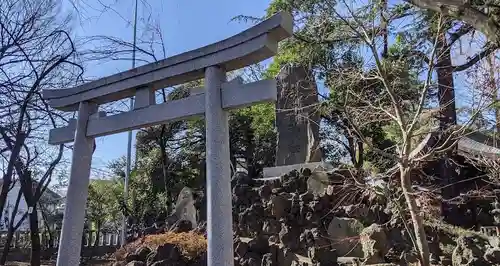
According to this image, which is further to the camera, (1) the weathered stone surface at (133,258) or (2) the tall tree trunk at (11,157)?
(1) the weathered stone surface at (133,258)

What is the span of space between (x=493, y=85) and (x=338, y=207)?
3467 mm

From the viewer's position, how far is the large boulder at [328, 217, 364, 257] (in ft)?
22.5

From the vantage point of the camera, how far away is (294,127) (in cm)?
1037

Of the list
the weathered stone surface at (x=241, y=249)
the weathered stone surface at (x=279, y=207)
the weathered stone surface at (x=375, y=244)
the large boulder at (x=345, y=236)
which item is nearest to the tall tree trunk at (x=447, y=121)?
the weathered stone surface at (x=375, y=244)

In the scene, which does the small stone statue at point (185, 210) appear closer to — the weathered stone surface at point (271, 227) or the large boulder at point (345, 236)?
the weathered stone surface at point (271, 227)

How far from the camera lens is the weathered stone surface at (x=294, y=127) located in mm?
9828

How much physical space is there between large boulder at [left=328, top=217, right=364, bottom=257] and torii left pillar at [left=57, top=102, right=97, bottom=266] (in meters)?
4.35

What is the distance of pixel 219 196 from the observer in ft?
10.7

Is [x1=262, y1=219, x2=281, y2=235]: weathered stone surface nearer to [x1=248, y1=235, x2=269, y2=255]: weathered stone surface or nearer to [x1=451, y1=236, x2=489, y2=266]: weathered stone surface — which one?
[x1=248, y1=235, x2=269, y2=255]: weathered stone surface

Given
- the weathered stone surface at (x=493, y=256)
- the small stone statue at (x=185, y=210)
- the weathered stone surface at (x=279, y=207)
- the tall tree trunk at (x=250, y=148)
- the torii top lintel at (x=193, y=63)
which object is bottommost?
the weathered stone surface at (x=493, y=256)

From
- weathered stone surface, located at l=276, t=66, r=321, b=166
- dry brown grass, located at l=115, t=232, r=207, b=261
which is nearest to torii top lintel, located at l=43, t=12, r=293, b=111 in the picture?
dry brown grass, located at l=115, t=232, r=207, b=261

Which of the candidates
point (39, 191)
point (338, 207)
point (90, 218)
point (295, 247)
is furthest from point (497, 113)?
point (90, 218)

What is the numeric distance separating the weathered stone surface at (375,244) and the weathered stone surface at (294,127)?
3.37m

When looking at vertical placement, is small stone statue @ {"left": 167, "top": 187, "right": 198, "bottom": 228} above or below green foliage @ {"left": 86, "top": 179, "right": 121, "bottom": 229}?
below
